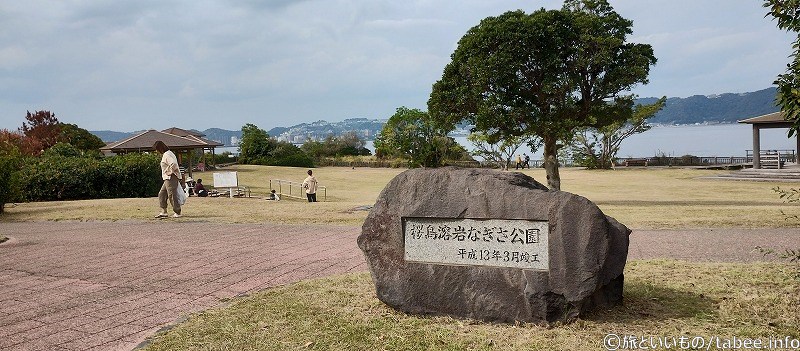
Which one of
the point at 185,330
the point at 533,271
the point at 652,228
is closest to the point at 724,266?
the point at 533,271

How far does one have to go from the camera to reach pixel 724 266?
7.97 metres

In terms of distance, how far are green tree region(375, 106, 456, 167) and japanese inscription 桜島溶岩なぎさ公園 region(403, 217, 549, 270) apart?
46914 millimetres

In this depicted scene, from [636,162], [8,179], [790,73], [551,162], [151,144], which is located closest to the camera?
[790,73]

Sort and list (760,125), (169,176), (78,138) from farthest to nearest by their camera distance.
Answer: (78,138)
(760,125)
(169,176)

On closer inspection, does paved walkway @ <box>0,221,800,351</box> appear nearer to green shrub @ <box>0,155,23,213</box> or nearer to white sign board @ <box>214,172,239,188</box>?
green shrub @ <box>0,155,23,213</box>

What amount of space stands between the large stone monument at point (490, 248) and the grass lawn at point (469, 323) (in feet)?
0.59

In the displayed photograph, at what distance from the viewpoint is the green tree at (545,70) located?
1948 cm

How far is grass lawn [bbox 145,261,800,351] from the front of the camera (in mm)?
5035

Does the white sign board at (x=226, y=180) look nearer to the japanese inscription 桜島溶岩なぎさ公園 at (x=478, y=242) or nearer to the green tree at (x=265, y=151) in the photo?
the japanese inscription 桜島溶岩なぎさ公園 at (x=478, y=242)

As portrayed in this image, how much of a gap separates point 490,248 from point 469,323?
2.33 feet

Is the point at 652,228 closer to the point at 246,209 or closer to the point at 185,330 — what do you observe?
the point at 185,330

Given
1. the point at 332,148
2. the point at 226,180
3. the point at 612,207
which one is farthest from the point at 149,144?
the point at 332,148

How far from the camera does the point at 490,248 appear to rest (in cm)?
559

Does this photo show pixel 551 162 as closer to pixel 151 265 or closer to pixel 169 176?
pixel 169 176
